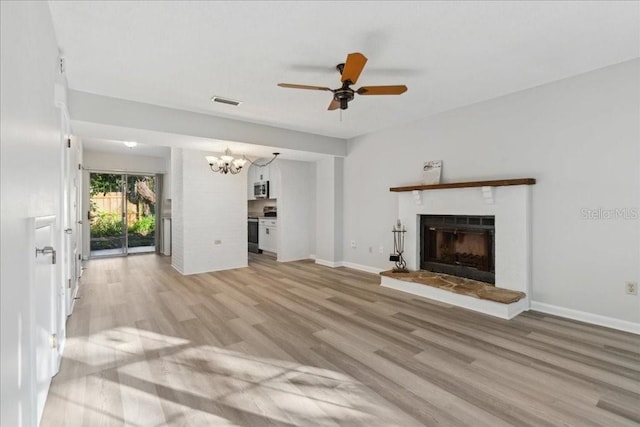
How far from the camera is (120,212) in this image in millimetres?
7422

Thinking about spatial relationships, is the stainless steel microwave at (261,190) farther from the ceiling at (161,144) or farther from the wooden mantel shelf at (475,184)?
the wooden mantel shelf at (475,184)

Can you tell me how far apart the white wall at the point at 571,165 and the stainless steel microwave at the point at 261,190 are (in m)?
4.60

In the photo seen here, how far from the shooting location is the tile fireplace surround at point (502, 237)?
347 centimetres

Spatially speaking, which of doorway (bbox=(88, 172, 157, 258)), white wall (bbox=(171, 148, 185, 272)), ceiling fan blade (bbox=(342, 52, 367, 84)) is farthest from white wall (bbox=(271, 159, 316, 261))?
ceiling fan blade (bbox=(342, 52, 367, 84))

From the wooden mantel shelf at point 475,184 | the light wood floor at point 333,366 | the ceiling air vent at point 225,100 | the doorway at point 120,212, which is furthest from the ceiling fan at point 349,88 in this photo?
the doorway at point 120,212

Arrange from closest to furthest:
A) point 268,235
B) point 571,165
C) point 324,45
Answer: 1. point 324,45
2. point 571,165
3. point 268,235

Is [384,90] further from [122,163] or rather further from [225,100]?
[122,163]

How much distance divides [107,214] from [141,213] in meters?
0.75

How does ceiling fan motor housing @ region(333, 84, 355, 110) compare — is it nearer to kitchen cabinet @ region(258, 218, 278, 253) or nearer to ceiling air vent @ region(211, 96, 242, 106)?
ceiling air vent @ region(211, 96, 242, 106)

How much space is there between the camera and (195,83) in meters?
3.29

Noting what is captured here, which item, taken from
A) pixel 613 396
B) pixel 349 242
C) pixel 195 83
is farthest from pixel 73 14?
pixel 349 242

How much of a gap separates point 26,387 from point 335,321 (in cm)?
237

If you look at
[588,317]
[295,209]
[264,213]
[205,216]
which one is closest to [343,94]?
[588,317]

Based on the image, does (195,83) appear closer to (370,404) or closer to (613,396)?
(370,404)
